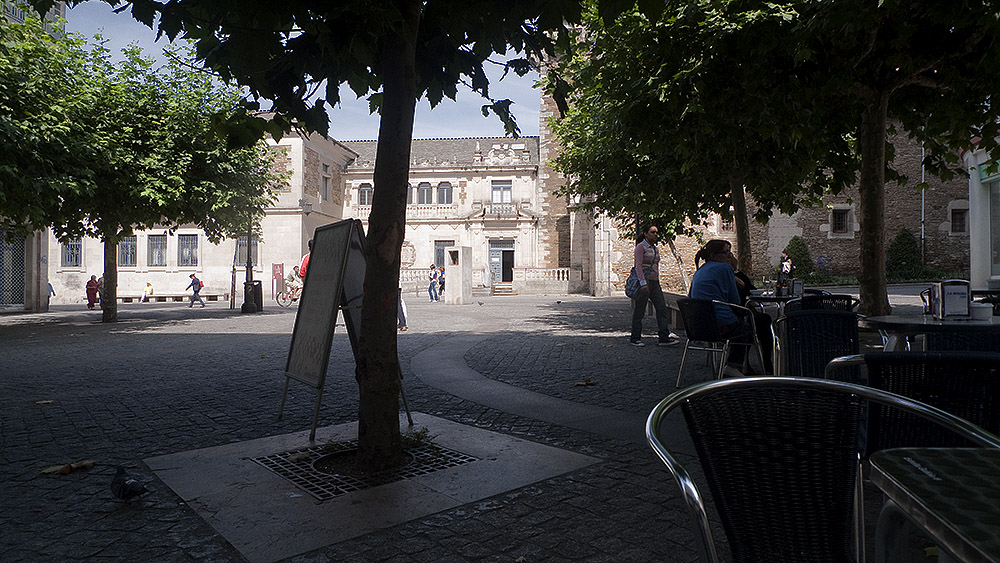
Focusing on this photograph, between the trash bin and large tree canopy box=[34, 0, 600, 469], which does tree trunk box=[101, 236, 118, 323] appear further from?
large tree canopy box=[34, 0, 600, 469]

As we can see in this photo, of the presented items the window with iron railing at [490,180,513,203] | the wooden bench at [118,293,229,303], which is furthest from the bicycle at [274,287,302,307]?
the window with iron railing at [490,180,513,203]

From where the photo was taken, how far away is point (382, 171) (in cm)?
381

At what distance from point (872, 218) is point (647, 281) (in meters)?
3.36

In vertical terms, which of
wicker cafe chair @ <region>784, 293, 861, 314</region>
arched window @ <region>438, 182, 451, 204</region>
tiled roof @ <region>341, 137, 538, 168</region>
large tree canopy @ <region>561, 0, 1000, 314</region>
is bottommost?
wicker cafe chair @ <region>784, 293, 861, 314</region>

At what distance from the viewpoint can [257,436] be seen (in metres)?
4.68

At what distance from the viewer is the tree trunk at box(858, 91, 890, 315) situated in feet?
29.3

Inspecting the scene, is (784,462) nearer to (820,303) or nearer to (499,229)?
(820,303)

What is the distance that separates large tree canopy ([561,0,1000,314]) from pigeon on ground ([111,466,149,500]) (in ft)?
20.0

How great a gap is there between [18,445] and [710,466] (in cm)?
496

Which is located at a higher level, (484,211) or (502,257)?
(484,211)

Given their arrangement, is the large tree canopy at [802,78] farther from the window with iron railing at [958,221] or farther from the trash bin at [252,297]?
the window with iron railing at [958,221]

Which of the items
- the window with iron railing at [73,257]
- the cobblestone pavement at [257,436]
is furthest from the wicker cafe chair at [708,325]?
the window with iron railing at [73,257]

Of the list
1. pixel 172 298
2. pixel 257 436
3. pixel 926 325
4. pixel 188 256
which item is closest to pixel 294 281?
pixel 172 298

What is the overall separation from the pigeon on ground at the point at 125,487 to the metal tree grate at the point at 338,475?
28.6 inches
